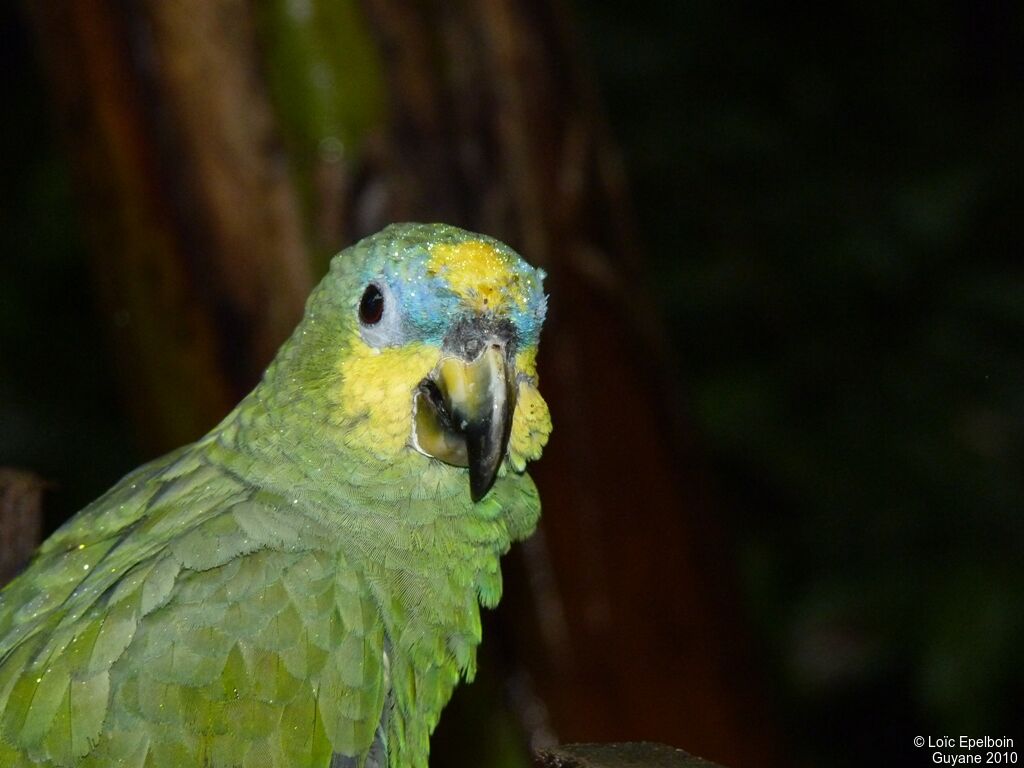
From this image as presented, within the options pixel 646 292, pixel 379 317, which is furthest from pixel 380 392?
pixel 646 292

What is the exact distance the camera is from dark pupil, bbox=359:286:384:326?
5.46ft

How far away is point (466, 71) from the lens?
9.01 feet

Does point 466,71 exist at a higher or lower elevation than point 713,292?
higher

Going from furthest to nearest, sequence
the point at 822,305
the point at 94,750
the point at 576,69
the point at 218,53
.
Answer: the point at 822,305
the point at 576,69
the point at 218,53
the point at 94,750

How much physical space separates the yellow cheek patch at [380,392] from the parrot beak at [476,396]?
20 millimetres

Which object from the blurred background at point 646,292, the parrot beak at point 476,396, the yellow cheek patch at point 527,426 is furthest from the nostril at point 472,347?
the blurred background at point 646,292

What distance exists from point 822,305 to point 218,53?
2105 mm

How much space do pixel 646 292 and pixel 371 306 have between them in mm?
1462

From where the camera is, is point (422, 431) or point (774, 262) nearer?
point (422, 431)

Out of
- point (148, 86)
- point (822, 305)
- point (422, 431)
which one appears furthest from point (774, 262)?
point (422, 431)

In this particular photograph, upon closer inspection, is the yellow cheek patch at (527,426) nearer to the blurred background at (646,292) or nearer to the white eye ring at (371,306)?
the white eye ring at (371,306)

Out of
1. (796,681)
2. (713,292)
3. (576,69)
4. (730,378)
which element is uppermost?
(576,69)

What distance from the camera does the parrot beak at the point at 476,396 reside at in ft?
5.23

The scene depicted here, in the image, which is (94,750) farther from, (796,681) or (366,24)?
(796,681)
